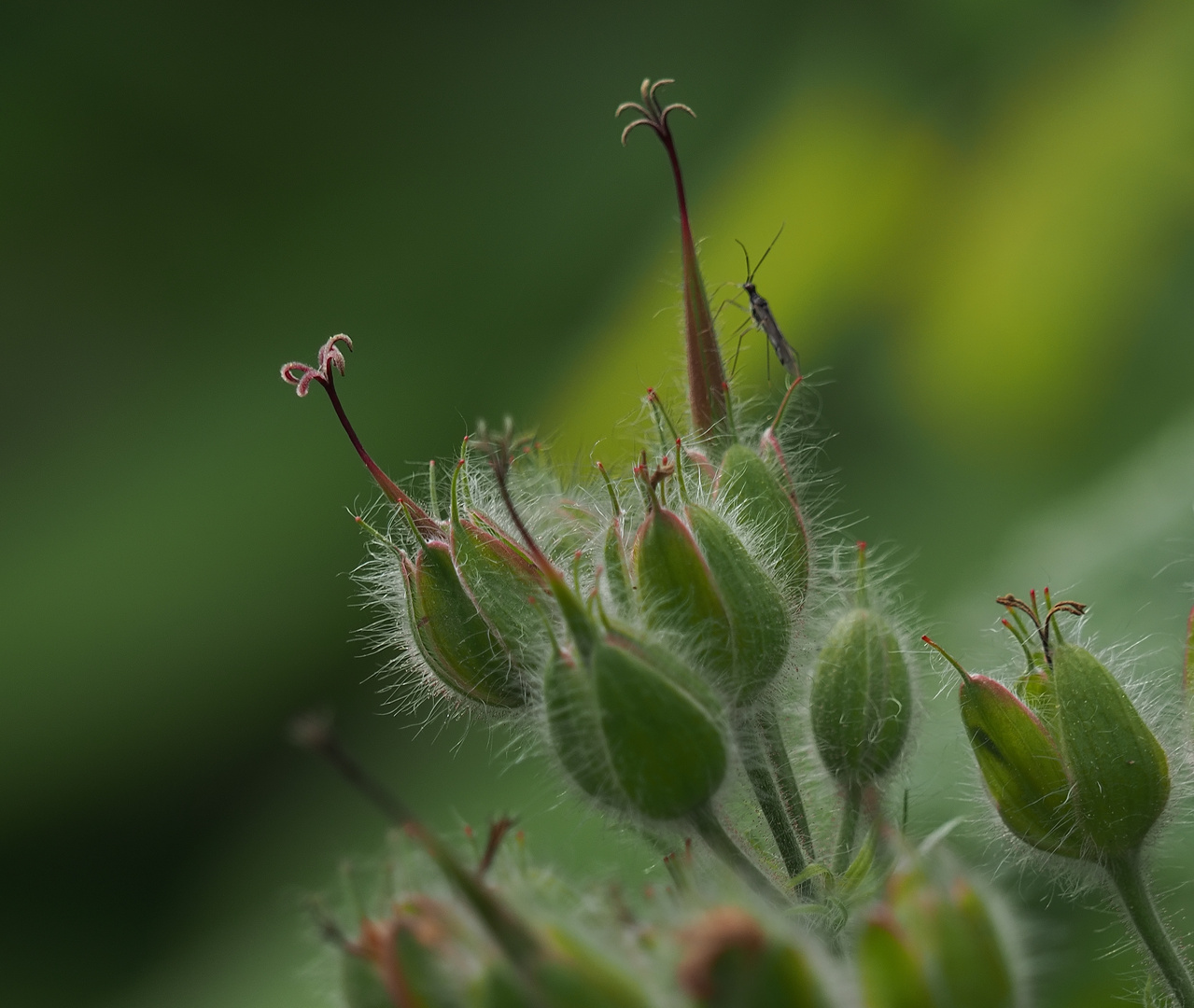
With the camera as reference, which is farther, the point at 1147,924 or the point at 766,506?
the point at 766,506

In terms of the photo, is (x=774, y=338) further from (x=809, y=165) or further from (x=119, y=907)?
(x=119, y=907)

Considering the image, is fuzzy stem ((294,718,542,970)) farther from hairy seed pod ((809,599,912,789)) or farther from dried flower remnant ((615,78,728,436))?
dried flower remnant ((615,78,728,436))

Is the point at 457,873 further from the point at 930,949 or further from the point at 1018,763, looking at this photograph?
the point at 1018,763

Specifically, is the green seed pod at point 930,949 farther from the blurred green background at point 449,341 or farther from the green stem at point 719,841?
the blurred green background at point 449,341

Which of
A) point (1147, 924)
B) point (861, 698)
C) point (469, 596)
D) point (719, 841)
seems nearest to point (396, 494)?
point (469, 596)

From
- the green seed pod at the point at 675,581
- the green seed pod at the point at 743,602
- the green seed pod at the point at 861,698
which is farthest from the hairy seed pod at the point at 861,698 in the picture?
the green seed pod at the point at 675,581

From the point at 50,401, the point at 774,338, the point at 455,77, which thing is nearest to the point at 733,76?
the point at 455,77
